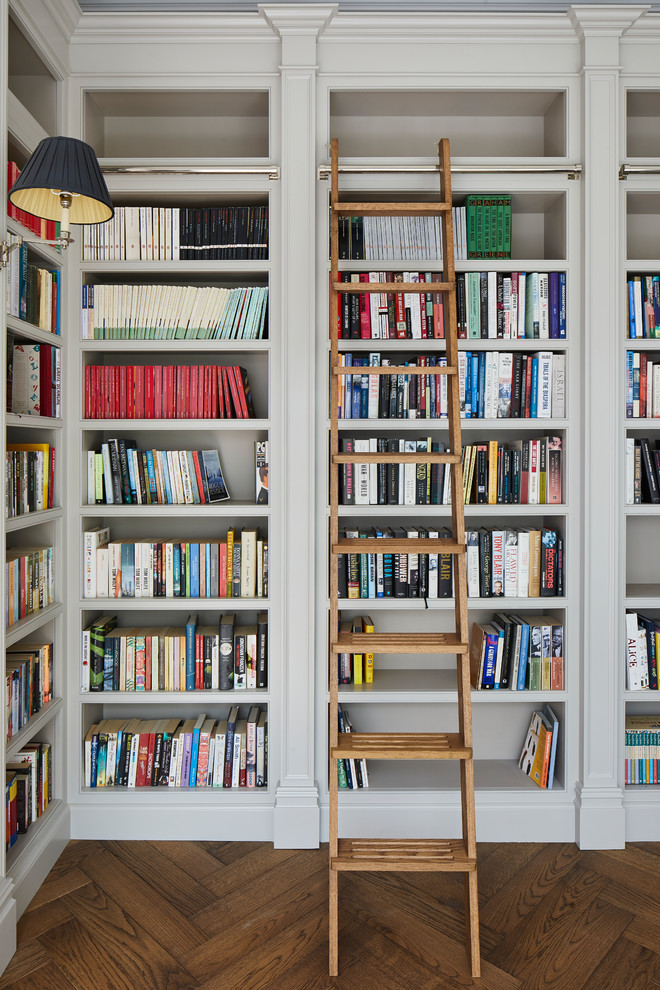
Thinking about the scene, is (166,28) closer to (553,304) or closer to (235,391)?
Result: (235,391)

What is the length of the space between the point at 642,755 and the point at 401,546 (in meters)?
1.39

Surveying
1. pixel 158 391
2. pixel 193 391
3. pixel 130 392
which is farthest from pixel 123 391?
pixel 193 391

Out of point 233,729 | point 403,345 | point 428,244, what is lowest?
point 233,729

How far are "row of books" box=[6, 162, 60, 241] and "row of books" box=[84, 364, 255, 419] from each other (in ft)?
1.50

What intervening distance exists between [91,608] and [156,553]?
0.30 metres

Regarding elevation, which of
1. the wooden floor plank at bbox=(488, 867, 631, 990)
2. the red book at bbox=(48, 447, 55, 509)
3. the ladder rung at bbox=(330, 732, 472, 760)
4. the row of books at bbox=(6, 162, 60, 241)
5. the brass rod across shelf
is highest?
the row of books at bbox=(6, 162, 60, 241)

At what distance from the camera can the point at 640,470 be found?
2461mm

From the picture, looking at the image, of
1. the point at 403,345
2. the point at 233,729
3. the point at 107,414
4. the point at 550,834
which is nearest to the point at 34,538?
the point at 107,414

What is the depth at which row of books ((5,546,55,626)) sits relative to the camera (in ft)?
6.62

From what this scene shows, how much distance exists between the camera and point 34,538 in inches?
92.6

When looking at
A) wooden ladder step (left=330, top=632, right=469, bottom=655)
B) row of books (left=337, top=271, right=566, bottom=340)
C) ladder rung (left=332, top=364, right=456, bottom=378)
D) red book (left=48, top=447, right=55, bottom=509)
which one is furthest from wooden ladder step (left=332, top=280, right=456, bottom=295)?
red book (left=48, top=447, right=55, bottom=509)

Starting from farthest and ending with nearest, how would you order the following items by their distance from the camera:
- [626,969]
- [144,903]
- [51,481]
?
[51,481] < [144,903] < [626,969]

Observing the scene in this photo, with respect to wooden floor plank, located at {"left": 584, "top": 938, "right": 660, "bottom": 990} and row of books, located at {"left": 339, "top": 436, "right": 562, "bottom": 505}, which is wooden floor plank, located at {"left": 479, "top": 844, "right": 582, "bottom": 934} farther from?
row of books, located at {"left": 339, "top": 436, "right": 562, "bottom": 505}

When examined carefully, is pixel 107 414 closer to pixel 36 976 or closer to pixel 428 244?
pixel 428 244
